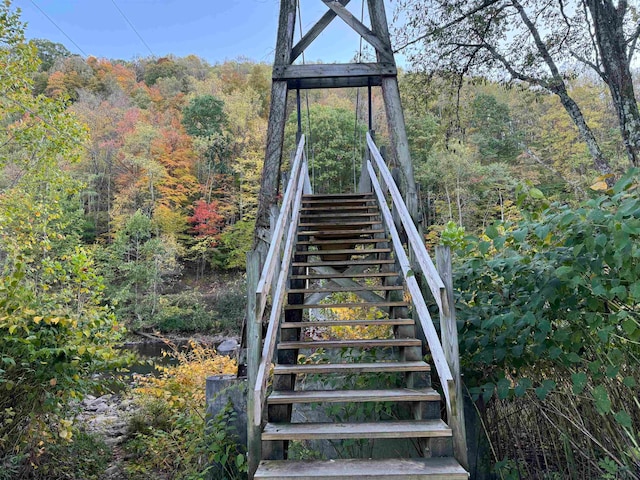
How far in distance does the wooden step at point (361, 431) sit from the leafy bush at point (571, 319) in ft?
1.49

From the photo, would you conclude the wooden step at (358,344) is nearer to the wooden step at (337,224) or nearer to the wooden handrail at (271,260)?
the wooden handrail at (271,260)

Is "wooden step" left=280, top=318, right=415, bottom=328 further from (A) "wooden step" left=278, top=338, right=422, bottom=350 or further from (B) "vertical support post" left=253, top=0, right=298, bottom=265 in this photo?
(B) "vertical support post" left=253, top=0, right=298, bottom=265

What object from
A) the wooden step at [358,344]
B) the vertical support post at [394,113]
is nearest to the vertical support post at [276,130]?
the vertical support post at [394,113]

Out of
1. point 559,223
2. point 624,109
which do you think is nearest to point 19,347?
point 559,223

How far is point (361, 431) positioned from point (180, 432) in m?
2.44

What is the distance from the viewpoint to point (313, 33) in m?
5.45

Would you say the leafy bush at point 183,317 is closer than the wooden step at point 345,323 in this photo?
No

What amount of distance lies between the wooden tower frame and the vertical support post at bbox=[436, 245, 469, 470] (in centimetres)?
204

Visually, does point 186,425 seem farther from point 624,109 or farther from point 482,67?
point 482,67

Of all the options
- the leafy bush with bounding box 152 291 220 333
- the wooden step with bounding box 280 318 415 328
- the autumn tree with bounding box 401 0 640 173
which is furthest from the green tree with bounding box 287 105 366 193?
the wooden step with bounding box 280 318 415 328

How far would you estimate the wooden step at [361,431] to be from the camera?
2.48m

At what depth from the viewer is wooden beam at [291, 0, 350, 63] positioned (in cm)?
530

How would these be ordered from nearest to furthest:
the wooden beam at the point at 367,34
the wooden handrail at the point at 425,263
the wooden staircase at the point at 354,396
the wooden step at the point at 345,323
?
→ the wooden staircase at the point at 354,396 < the wooden handrail at the point at 425,263 < the wooden step at the point at 345,323 < the wooden beam at the point at 367,34

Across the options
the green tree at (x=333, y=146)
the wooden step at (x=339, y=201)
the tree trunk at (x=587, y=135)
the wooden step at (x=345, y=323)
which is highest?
the green tree at (x=333, y=146)
